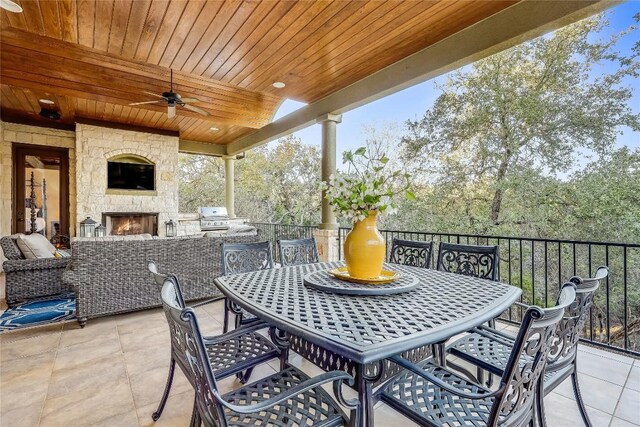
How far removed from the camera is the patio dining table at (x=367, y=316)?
100 cm

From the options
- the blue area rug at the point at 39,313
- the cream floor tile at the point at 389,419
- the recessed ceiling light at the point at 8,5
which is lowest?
the cream floor tile at the point at 389,419

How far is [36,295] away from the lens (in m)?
3.52

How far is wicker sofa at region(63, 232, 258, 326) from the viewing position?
9.29 ft

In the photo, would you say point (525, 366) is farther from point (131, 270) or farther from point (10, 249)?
point (10, 249)

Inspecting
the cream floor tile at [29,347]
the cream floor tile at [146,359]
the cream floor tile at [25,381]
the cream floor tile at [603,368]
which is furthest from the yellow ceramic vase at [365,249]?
the cream floor tile at [29,347]

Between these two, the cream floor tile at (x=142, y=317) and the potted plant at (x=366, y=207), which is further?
the cream floor tile at (x=142, y=317)

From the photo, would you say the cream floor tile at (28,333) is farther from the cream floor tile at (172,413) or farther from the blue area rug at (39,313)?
the cream floor tile at (172,413)

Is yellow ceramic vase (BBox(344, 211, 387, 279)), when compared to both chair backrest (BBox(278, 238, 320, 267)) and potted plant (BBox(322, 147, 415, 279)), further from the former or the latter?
chair backrest (BBox(278, 238, 320, 267))

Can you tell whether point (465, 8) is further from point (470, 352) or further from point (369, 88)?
point (470, 352)

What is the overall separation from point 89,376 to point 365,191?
7.24 feet

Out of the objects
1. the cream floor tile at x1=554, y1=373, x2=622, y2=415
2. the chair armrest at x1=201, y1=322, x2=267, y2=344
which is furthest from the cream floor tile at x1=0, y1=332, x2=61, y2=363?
the cream floor tile at x1=554, y1=373, x2=622, y2=415

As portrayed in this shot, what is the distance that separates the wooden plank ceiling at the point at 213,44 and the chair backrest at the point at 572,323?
2295mm

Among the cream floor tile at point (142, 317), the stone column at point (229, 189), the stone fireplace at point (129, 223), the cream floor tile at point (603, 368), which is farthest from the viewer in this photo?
the stone column at point (229, 189)

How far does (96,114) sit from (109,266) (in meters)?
4.47
